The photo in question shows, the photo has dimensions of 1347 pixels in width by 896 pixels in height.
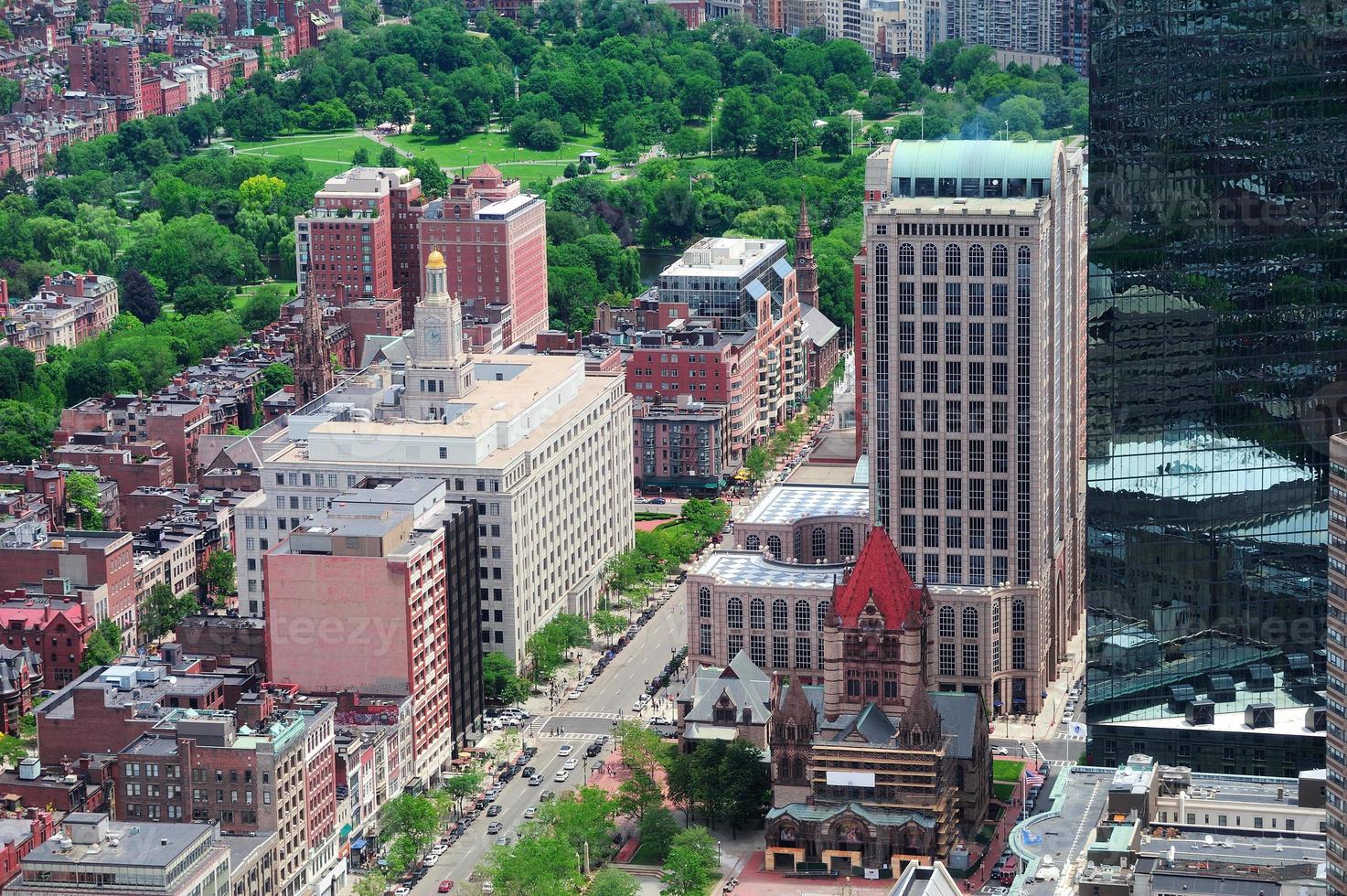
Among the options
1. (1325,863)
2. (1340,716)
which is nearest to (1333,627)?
(1340,716)

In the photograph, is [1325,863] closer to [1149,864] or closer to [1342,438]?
[1149,864]

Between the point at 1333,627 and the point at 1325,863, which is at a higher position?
the point at 1333,627

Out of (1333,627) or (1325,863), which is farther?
(1325,863)

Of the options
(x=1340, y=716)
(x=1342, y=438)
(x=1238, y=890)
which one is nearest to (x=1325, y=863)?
(x=1238, y=890)

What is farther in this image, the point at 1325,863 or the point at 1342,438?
the point at 1325,863

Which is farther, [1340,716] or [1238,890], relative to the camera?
[1238,890]

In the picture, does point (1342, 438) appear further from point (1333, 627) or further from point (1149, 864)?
point (1149, 864)

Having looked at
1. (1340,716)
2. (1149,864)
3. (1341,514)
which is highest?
(1341,514)

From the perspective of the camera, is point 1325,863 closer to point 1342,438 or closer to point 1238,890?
point 1238,890
